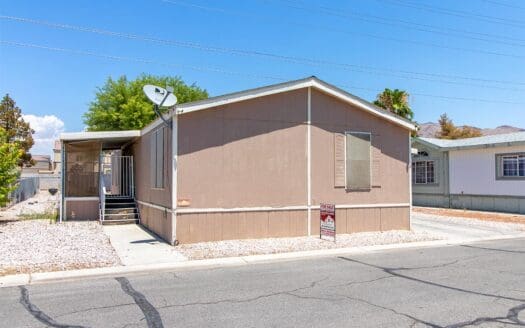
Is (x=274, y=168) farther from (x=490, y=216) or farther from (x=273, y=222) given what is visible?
(x=490, y=216)

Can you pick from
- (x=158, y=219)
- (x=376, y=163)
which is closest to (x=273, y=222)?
(x=158, y=219)

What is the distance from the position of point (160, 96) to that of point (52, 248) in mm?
4507

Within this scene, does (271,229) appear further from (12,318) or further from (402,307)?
(12,318)

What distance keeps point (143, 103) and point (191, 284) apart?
974 inches

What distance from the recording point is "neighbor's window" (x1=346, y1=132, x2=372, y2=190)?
1380 centimetres

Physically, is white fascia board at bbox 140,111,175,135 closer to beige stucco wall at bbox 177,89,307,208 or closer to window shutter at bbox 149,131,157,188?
window shutter at bbox 149,131,157,188

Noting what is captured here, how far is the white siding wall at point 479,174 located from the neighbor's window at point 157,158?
658 inches

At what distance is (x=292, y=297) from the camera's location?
6766mm

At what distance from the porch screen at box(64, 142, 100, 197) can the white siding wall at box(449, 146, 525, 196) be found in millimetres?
18215

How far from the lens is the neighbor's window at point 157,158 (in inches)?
519

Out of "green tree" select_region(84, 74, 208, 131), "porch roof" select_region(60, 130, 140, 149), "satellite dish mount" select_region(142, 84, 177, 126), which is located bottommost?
"porch roof" select_region(60, 130, 140, 149)

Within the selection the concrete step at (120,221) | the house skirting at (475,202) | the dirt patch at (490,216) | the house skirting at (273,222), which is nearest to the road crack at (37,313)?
the house skirting at (273,222)

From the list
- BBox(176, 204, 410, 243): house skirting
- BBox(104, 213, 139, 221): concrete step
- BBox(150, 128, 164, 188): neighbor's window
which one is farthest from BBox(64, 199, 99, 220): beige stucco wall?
BBox(176, 204, 410, 243): house skirting

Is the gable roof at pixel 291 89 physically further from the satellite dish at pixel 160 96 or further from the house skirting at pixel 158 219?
the house skirting at pixel 158 219
